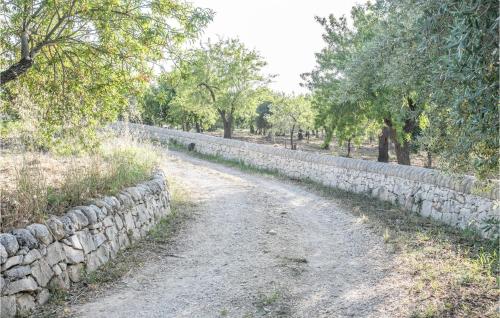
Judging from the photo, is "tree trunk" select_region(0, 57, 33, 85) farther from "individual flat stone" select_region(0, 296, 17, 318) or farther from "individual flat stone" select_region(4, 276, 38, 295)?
"individual flat stone" select_region(0, 296, 17, 318)

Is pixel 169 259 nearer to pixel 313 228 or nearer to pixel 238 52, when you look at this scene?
pixel 313 228

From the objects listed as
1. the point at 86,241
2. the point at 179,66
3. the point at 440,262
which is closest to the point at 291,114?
the point at 179,66

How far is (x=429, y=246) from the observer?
25.7 ft

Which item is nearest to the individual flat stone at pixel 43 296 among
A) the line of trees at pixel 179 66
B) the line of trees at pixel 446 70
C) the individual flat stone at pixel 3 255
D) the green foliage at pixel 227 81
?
the individual flat stone at pixel 3 255

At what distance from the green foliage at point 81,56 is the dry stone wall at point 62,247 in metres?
1.85

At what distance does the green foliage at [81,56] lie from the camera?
7.18 meters

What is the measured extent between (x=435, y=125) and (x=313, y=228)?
5.25 metres

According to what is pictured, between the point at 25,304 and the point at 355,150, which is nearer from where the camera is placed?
the point at 25,304

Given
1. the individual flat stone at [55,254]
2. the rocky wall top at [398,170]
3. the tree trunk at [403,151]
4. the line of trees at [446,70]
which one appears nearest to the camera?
the line of trees at [446,70]

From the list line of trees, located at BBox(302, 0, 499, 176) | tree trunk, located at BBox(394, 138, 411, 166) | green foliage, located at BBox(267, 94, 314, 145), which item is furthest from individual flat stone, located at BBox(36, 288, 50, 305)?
green foliage, located at BBox(267, 94, 314, 145)

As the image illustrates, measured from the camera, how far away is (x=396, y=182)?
1260 cm

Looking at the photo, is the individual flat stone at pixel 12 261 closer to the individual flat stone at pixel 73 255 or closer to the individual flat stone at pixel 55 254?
the individual flat stone at pixel 55 254

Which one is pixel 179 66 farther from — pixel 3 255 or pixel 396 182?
pixel 396 182

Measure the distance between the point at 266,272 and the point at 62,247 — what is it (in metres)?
3.14
